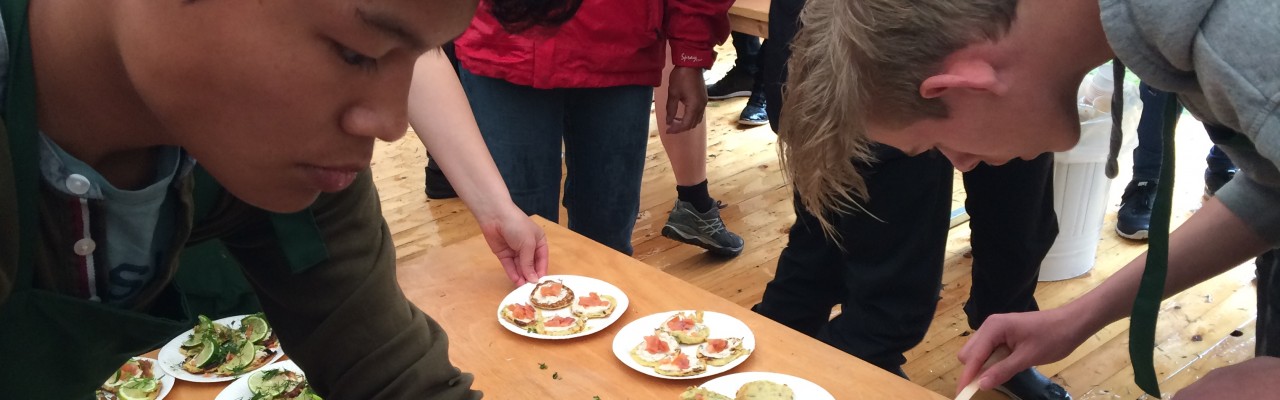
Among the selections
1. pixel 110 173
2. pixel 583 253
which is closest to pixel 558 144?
pixel 583 253

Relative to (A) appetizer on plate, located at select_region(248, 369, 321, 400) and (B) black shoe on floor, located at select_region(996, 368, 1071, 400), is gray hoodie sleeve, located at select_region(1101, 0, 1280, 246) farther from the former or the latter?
(B) black shoe on floor, located at select_region(996, 368, 1071, 400)

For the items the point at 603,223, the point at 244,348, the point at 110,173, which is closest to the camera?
the point at 110,173

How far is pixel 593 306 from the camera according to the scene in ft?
5.32

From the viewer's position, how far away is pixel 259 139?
2.27ft

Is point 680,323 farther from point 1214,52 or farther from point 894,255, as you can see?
point 1214,52

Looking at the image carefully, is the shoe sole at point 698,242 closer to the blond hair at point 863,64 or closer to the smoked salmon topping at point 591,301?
the smoked salmon topping at point 591,301

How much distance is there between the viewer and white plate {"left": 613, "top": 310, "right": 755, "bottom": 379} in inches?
56.7

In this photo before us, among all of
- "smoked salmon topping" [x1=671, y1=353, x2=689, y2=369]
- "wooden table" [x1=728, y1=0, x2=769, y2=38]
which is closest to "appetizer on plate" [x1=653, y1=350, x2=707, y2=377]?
"smoked salmon topping" [x1=671, y1=353, x2=689, y2=369]

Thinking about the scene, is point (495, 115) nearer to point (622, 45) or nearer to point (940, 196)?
point (622, 45)

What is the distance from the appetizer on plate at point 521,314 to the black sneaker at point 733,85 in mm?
3672

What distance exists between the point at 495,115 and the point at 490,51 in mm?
161

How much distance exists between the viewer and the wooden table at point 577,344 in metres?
1.38

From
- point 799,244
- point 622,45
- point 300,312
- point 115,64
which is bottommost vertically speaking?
point 799,244

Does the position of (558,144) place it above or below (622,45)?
below
